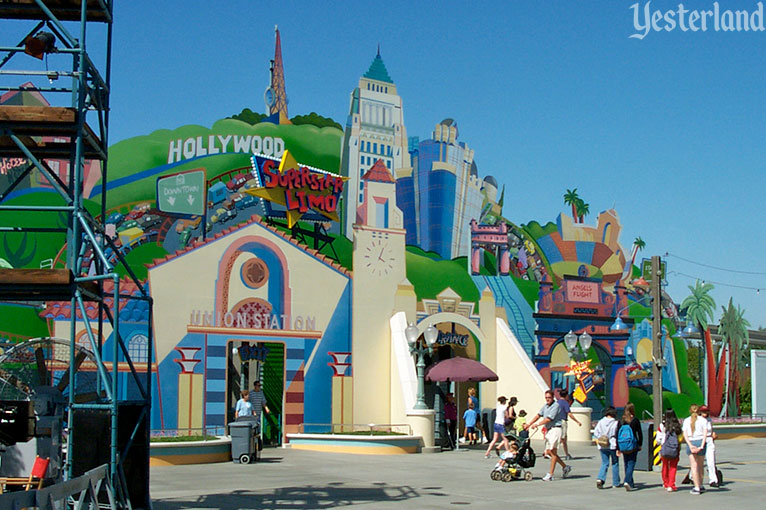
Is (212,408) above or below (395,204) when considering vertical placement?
below

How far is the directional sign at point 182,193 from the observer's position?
82.9 feet

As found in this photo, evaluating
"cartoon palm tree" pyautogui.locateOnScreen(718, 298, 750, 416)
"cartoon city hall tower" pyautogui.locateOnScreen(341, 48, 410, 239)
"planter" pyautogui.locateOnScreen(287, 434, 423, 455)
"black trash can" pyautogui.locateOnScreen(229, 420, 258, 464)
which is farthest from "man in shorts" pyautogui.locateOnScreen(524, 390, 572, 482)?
"cartoon palm tree" pyautogui.locateOnScreen(718, 298, 750, 416)

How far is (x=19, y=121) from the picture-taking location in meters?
11.8

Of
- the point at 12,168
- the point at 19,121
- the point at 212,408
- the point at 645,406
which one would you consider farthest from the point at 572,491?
the point at 645,406

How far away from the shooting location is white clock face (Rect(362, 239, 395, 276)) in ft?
90.2

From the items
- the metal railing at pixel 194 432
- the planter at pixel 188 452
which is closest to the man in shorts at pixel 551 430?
the planter at pixel 188 452

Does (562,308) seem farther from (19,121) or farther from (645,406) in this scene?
(19,121)

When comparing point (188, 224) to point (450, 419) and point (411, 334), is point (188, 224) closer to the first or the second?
point (411, 334)

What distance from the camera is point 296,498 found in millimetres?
14055

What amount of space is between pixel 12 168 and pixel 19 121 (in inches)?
510

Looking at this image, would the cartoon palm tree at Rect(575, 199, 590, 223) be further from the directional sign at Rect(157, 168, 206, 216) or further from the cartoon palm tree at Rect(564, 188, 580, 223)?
the directional sign at Rect(157, 168, 206, 216)

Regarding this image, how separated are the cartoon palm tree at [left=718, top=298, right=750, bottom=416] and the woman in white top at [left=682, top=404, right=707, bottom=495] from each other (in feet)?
75.6

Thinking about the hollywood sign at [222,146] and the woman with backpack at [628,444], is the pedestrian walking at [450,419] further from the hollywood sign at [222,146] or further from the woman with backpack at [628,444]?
the woman with backpack at [628,444]

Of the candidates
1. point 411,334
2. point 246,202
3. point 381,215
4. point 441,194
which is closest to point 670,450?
point 411,334
